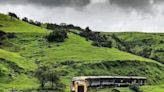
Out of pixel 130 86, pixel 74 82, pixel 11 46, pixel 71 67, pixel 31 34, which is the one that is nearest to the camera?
pixel 74 82

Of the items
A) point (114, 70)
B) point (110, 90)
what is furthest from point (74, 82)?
point (114, 70)

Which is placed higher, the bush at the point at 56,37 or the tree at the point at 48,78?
the bush at the point at 56,37

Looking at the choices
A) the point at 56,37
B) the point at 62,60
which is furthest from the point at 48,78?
the point at 56,37

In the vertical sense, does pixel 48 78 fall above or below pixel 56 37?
below

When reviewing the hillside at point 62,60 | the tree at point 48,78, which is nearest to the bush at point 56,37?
the hillside at point 62,60

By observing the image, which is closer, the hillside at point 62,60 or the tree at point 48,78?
the tree at point 48,78

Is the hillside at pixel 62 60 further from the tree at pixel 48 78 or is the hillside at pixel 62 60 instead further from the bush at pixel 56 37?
the tree at pixel 48 78

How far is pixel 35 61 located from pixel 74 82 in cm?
2835

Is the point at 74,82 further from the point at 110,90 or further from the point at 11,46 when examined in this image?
the point at 11,46

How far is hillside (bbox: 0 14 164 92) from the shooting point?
13423 cm

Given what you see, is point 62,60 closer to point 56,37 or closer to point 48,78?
point 48,78

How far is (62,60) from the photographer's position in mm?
149750

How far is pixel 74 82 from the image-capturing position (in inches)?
4956

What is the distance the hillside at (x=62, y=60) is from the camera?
5284 inches
